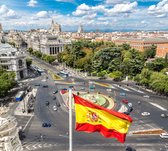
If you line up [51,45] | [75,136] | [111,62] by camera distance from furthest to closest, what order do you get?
[51,45]
[111,62]
[75,136]

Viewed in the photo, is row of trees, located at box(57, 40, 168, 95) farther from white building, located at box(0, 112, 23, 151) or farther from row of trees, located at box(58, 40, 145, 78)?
white building, located at box(0, 112, 23, 151)

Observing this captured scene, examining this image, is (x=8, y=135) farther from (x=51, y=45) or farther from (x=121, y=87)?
(x=51, y=45)

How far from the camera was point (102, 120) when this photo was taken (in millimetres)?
16094

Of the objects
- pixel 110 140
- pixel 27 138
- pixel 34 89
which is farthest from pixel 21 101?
pixel 110 140

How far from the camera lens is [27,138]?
4569 centimetres

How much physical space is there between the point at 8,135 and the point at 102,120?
6.60 meters

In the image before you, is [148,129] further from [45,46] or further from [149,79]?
[45,46]

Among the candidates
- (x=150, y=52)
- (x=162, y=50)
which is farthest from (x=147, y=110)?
(x=162, y=50)

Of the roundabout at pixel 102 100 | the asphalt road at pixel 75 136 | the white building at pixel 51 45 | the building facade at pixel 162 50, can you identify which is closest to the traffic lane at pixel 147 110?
the asphalt road at pixel 75 136

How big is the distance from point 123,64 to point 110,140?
212 feet

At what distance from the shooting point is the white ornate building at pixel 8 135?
38.0 feet

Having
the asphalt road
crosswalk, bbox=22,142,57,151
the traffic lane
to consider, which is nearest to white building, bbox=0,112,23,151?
the asphalt road

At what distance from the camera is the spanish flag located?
15742 mm

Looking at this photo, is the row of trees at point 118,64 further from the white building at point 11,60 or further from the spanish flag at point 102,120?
the spanish flag at point 102,120
